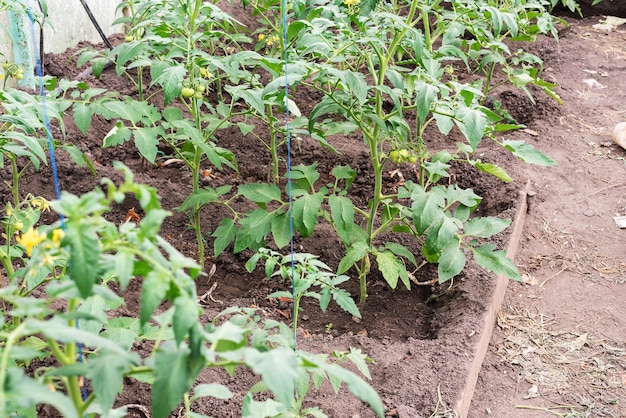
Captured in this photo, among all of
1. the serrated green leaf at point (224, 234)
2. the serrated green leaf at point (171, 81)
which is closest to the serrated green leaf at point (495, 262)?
the serrated green leaf at point (224, 234)

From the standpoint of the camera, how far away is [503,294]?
3.29m

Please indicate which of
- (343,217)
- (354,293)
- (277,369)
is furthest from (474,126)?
(277,369)

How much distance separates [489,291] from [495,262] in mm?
279

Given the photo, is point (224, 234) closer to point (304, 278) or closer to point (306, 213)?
point (306, 213)

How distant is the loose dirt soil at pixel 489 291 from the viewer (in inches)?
105

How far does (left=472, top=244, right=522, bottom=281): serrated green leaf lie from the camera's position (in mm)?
2783

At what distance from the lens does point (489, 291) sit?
3.06 meters

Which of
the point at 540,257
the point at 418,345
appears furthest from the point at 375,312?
the point at 540,257

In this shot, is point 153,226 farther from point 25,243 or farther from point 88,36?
point 88,36

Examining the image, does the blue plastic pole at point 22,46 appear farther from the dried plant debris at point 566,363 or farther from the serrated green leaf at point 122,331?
the dried plant debris at point 566,363

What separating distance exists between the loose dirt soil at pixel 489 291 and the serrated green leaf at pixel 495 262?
0.23m

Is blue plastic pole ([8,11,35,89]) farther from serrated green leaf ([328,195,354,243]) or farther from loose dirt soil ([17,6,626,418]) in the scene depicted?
serrated green leaf ([328,195,354,243])

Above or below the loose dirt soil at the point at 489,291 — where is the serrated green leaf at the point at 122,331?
above

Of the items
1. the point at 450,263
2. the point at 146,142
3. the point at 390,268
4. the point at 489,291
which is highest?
the point at 146,142
